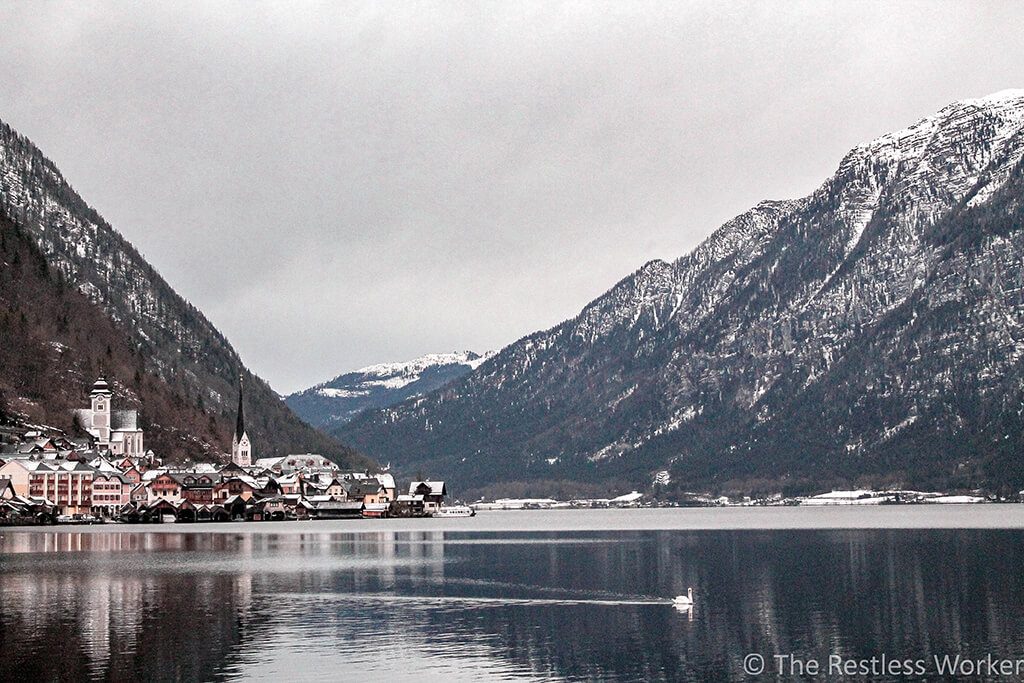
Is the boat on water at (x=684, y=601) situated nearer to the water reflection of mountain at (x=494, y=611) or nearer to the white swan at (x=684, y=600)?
the white swan at (x=684, y=600)

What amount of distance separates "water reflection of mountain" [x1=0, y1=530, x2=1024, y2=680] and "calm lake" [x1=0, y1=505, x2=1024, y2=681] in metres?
0.17

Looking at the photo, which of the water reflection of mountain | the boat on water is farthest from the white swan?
the water reflection of mountain

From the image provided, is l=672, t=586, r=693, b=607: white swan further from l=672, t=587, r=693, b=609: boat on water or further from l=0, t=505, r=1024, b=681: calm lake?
l=0, t=505, r=1024, b=681: calm lake

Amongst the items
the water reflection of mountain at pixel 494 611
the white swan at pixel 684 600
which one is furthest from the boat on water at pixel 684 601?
the water reflection of mountain at pixel 494 611

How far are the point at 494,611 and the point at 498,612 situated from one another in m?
0.55

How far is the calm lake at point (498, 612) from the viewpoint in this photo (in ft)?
183

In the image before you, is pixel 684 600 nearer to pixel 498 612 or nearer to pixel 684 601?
pixel 684 601

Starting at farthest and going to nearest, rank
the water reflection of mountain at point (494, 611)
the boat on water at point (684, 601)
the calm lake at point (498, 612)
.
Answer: the boat on water at point (684, 601) < the water reflection of mountain at point (494, 611) < the calm lake at point (498, 612)

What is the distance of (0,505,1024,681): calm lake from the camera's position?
55.7m

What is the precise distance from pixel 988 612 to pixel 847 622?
8179 mm

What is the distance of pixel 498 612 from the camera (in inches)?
2906

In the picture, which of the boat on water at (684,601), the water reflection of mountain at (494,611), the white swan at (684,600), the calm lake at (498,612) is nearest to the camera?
the calm lake at (498,612)

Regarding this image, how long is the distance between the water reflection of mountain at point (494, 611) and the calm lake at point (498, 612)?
0.55 ft

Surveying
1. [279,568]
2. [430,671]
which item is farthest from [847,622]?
[279,568]
